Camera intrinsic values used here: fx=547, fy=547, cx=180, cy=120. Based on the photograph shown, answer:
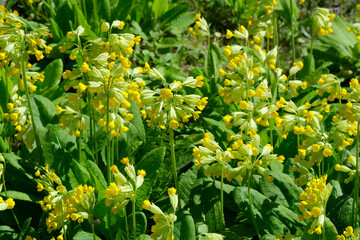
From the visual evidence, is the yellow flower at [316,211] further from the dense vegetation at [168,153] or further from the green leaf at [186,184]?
the green leaf at [186,184]

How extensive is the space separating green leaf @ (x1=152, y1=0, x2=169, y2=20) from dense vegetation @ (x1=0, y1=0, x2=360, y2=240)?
3.87 feet

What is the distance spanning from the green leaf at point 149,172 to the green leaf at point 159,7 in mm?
2790

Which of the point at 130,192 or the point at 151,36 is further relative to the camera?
the point at 151,36

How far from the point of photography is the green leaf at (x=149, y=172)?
3080 mm

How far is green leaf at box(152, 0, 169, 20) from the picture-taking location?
5582mm

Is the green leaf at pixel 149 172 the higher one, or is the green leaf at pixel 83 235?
the green leaf at pixel 149 172

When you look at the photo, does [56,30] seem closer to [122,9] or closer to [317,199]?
[122,9]

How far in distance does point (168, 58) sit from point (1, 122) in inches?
69.2

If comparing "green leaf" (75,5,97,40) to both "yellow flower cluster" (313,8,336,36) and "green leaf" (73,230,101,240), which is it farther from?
"green leaf" (73,230,101,240)

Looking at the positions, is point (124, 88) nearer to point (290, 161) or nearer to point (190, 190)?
point (190, 190)

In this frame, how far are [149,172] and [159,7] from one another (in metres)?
2.90

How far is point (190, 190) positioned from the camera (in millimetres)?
3133

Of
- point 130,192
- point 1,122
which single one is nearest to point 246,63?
point 130,192

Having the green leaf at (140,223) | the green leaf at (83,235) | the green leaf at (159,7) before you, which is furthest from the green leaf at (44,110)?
the green leaf at (159,7)
